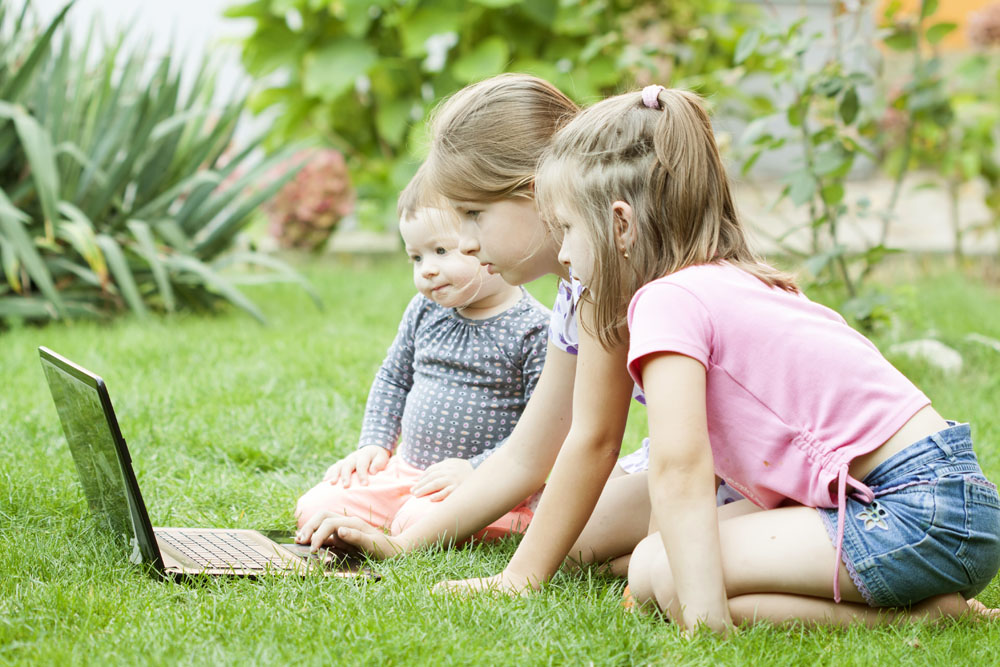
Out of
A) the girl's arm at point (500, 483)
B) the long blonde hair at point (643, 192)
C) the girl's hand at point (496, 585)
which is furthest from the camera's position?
the girl's arm at point (500, 483)

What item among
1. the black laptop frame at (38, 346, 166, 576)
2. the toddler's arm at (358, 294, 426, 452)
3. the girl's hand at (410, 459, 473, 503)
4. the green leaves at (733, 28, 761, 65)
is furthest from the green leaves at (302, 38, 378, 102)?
the black laptop frame at (38, 346, 166, 576)

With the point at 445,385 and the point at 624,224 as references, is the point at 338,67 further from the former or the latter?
the point at 624,224

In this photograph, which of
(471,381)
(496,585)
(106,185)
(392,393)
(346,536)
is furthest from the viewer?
(106,185)

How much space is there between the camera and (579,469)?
173 cm

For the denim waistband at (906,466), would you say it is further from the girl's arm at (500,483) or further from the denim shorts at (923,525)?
the girl's arm at (500,483)

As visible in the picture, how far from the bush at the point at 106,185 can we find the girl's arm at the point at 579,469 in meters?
2.76

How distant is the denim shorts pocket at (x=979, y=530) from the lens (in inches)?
60.1

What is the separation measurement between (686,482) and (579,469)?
0.28m

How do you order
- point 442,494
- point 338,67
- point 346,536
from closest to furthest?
1. point 346,536
2. point 442,494
3. point 338,67

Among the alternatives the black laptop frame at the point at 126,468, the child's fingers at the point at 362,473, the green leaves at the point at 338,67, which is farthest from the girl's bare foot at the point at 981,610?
the green leaves at the point at 338,67

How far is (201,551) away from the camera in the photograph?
189cm

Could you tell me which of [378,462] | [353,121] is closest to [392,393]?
[378,462]

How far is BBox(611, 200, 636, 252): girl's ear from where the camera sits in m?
1.58

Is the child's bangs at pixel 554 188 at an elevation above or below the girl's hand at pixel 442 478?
above
